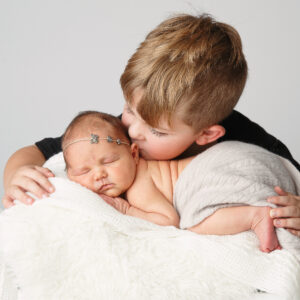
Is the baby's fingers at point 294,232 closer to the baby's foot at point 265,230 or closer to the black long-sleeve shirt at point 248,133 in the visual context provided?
the baby's foot at point 265,230

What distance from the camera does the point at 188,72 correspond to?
123 centimetres

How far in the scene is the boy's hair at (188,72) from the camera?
1235 mm

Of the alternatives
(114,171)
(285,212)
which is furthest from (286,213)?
(114,171)

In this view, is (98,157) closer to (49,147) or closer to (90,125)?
(90,125)

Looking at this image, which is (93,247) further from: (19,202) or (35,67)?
(35,67)

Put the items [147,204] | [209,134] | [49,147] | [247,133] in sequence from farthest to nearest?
[49,147]
[247,133]
[209,134]
[147,204]

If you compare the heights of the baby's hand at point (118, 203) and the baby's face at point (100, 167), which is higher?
the baby's face at point (100, 167)

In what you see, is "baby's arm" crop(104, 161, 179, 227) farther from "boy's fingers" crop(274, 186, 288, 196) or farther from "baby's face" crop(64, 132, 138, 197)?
"boy's fingers" crop(274, 186, 288, 196)

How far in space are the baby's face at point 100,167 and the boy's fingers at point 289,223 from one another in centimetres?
42

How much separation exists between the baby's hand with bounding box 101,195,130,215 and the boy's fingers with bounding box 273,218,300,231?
0.40m

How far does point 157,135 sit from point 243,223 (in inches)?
14.0

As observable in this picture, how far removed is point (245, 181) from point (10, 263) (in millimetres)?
600

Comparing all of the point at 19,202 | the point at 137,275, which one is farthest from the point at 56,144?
the point at 137,275

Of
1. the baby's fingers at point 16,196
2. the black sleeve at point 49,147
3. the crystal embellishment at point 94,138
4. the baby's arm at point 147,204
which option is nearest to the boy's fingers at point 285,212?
the baby's arm at point 147,204
